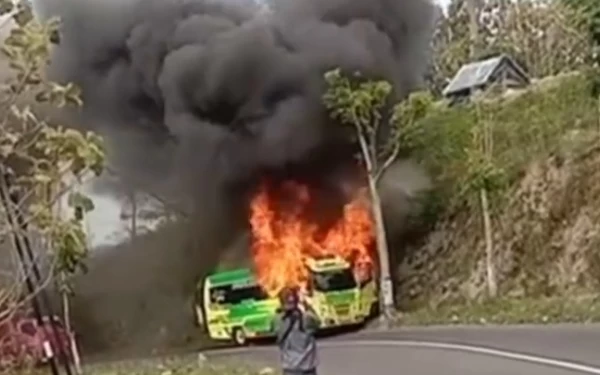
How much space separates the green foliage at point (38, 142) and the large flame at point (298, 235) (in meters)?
18.6

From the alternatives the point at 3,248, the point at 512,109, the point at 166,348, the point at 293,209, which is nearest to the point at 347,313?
the point at 293,209

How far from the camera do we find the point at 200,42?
99.6 ft

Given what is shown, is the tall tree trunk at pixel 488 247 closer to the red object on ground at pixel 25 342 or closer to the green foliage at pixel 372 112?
the green foliage at pixel 372 112

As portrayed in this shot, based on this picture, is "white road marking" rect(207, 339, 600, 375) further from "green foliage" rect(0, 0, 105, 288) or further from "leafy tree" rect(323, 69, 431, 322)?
"green foliage" rect(0, 0, 105, 288)

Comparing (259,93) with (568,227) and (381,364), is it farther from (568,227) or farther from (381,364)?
(381,364)

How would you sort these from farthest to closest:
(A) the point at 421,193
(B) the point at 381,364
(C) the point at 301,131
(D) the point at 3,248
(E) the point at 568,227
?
1. (A) the point at 421,193
2. (C) the point at 301,131
3. (E) the point at 568,227
4. (B) the point at 381,364
5. (D) the point at 3,248

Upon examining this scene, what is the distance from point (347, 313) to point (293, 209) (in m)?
3.85

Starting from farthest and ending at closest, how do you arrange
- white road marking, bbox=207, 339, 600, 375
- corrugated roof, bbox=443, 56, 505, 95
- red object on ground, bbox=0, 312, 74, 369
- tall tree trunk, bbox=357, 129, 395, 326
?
1. corrugated roof, bbox=443, 56, 505, 95
2. tall tree trunk, bbox=357, 129, 395, 326
3. white road marking, bbox=207, 339, 600, 375
4. red object on ground, bbox=0, 312, 74, 369

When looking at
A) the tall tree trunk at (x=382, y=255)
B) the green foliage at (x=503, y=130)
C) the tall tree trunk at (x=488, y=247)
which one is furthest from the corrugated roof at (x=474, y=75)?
the tall tree trunk at (x=488, y=247)

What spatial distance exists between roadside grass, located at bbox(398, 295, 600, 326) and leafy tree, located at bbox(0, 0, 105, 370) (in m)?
12.1

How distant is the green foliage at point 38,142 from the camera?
837cm

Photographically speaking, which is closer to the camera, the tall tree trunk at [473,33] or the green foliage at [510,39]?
the green foliage at [510,39]

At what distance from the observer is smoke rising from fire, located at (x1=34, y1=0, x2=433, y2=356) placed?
29531 millimetres

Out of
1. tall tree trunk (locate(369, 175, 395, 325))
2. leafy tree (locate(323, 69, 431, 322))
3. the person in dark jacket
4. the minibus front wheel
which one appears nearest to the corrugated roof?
leafy tree (locate(323, 69, 431, 322))
